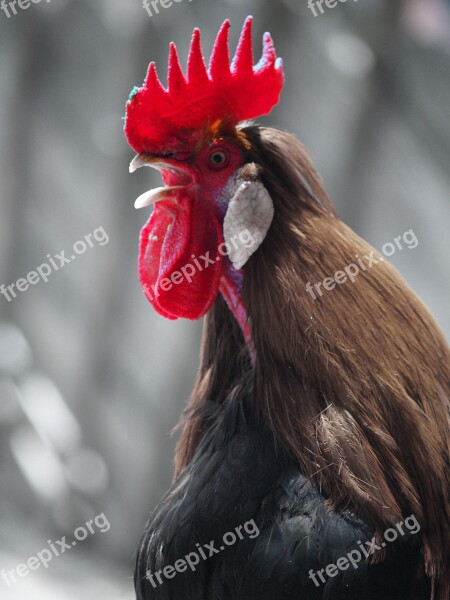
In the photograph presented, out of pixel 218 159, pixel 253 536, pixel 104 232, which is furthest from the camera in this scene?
pixel 104 232

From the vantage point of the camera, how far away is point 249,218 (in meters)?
2.34

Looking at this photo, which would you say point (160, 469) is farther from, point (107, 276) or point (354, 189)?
point (354, 189)

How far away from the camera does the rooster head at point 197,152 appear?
2.44 metres

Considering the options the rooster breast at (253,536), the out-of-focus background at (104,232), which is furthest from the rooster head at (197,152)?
the out-of-focus background at (104,232)

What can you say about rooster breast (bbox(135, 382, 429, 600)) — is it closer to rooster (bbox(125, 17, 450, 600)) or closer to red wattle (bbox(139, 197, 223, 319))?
rooster (bbox(125, 17, 450, 600))

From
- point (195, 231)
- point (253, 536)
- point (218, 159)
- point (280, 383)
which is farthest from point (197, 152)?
point (253, 536)

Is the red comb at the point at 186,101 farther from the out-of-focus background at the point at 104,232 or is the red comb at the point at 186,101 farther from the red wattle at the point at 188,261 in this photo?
A: the out-of-focus background at the point at 104,232

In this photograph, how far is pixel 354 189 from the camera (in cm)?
477

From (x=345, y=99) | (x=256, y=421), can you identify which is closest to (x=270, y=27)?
(x=345, y=99)

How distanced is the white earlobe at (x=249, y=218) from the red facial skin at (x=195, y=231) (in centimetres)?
9

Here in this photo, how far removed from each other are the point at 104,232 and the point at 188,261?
9.60ft

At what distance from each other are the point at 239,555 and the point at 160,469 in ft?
10.3

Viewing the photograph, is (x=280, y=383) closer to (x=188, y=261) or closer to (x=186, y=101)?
(x=188, y=261)

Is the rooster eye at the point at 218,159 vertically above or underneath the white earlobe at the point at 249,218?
above
